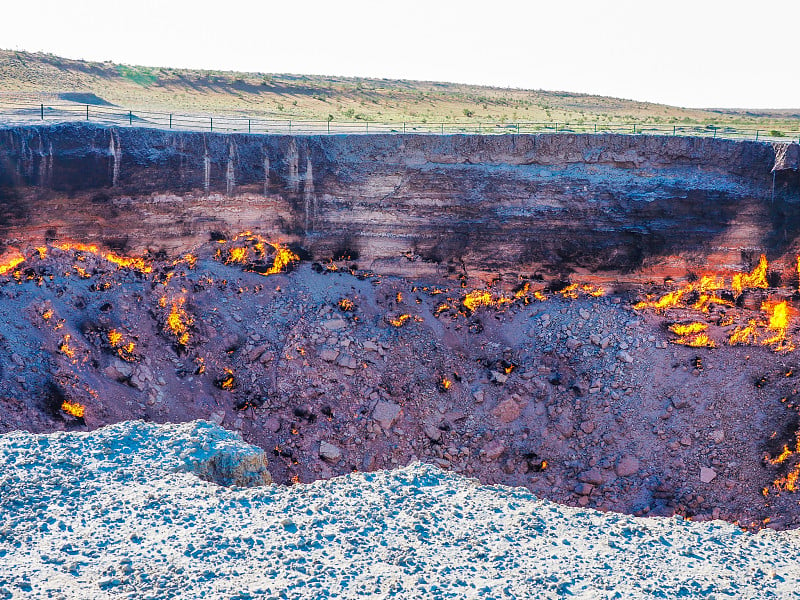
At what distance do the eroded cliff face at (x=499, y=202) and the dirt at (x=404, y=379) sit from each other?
1362mm

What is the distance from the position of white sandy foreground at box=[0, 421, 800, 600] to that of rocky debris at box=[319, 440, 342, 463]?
6.99 m

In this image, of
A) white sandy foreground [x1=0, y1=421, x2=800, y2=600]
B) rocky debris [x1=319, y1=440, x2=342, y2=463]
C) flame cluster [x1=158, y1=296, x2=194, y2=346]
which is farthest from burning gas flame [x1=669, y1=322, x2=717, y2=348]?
flame cluster [x1=158, y1=296, x2=194, y2=346]

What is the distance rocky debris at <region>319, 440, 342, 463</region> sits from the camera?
1848 cm

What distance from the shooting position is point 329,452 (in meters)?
18.5

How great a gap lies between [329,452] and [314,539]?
364 inches

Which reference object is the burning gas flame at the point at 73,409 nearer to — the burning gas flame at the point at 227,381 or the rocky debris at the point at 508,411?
the burning gas flame at the point at 227,381

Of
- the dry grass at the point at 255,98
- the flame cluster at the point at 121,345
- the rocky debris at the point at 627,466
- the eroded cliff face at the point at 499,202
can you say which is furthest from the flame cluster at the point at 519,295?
the dry grass at the point at 255,98

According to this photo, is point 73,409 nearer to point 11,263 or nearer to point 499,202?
point 11,263

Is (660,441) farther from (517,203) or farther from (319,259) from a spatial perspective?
(319,259)

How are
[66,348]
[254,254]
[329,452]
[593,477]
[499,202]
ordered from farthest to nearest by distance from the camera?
[499,202]
[254,254]
[593,477]
[329,452]
[66,348]

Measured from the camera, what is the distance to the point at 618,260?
944 inches

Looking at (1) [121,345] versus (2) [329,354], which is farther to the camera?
(2) [329,354]

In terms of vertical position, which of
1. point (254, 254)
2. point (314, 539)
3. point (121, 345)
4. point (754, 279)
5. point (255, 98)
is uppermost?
point (255, 98)

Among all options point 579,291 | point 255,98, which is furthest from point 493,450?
point 255,98
